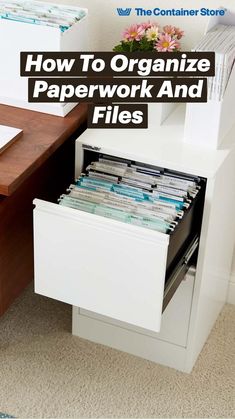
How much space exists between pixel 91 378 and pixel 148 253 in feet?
1.67

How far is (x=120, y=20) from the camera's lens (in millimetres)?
1944

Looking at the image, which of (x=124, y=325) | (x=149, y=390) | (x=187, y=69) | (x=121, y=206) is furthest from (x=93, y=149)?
(x=149, y=390)

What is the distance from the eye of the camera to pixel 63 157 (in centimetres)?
194

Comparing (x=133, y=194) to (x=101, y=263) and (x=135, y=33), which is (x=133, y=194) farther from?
(x=135, y=33)

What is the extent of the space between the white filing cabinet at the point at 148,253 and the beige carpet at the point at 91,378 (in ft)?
0.21

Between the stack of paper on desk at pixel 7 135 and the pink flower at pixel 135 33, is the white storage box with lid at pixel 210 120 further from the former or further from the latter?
the stack of paper on desk at pixel 7 135

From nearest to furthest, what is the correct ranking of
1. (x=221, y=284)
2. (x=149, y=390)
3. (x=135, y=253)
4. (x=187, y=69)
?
(x=135, y=253) → (x=187, y=69) → (x=149, y=390) → (x=221, y=284)

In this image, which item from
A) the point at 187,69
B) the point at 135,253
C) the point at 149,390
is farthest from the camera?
the point at 149,390

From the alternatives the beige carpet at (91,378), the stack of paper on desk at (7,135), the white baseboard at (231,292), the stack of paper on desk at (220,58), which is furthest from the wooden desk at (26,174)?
the white baseboard at (231,292)

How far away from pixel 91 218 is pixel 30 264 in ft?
1.37

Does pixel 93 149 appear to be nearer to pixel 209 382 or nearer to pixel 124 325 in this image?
pixel 124 325

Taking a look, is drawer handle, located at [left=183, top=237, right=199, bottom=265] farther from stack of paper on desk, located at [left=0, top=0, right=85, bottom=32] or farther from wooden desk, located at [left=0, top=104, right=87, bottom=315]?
stack of paper on desk, located at [left=0, top=0, right=85, bottom=32]

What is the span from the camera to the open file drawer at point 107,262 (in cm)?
154

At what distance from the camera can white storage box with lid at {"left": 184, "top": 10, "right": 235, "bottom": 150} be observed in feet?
5.45
